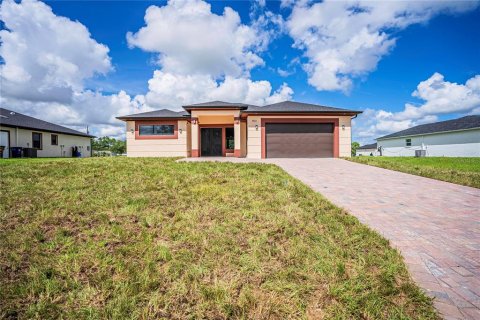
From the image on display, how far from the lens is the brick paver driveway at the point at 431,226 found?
2049 mm

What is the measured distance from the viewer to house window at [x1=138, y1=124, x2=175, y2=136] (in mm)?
17297

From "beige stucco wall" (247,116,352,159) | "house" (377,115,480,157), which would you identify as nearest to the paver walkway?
"beige stucco wall" (247,116,352,159)

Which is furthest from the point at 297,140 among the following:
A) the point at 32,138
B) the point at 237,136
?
the point at 32,138

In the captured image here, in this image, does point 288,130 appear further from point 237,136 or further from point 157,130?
point 157,130

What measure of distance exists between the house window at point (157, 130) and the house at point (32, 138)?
34.5 ft

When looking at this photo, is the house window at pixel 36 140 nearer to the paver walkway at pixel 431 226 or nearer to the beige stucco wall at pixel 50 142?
the beige stucco wall at pixel 50 142

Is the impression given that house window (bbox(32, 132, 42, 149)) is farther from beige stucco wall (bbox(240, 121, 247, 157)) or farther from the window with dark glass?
beige stucco wall (bbox(240, 121, 247, 157))

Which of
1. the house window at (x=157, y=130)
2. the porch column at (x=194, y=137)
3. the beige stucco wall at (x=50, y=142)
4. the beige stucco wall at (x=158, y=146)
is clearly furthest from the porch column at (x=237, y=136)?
the beige stucco wall at (x=50, y=142)

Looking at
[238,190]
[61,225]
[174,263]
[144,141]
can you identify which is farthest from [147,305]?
[144,141]

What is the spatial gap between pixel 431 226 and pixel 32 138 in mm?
27776

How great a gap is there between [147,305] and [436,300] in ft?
8.16

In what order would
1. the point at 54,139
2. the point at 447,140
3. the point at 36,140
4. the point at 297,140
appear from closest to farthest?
1. the point at 297,140
2. the point at 36,140
3. the point at 54,139
4. the point at 447,140

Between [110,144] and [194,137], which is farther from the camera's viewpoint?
[110,144]

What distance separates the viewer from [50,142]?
22391 mm
